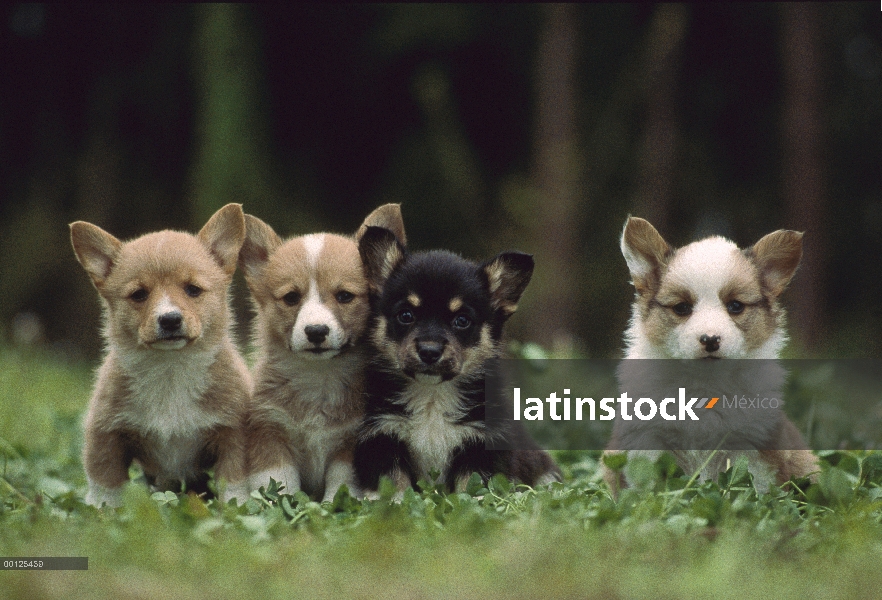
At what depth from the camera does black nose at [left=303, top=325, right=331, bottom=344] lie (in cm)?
398

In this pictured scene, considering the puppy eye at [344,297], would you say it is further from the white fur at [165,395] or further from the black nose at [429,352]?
the white fur at [165,395]

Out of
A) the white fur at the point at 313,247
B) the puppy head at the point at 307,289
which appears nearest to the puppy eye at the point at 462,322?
the puppy head at the point at 307,289

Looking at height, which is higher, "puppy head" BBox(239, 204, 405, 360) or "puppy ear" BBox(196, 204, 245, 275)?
"puppy ear" BBox(196, 204, 245, 275)

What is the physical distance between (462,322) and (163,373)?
51.0 inches

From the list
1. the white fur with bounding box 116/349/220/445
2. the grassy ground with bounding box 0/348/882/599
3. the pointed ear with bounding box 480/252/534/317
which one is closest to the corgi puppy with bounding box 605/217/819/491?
the grassy ground with bounding box 0/348/882/599

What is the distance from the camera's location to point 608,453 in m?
4.09

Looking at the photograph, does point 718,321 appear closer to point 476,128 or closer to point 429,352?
point 429,352

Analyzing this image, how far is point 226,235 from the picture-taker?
428 centimetres

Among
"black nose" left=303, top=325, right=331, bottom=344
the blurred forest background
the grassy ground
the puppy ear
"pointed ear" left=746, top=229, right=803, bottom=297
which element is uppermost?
the blurred forest background

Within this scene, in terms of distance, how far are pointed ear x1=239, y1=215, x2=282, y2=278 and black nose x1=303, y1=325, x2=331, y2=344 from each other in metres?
0.59

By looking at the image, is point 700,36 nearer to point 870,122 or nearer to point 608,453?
point 870,122

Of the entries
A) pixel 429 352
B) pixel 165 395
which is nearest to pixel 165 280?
pixel 165 395

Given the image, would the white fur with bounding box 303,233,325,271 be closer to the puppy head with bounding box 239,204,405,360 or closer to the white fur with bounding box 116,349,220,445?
the puppy head with bounding box 239,204,405,360

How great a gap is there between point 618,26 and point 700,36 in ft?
2.85
